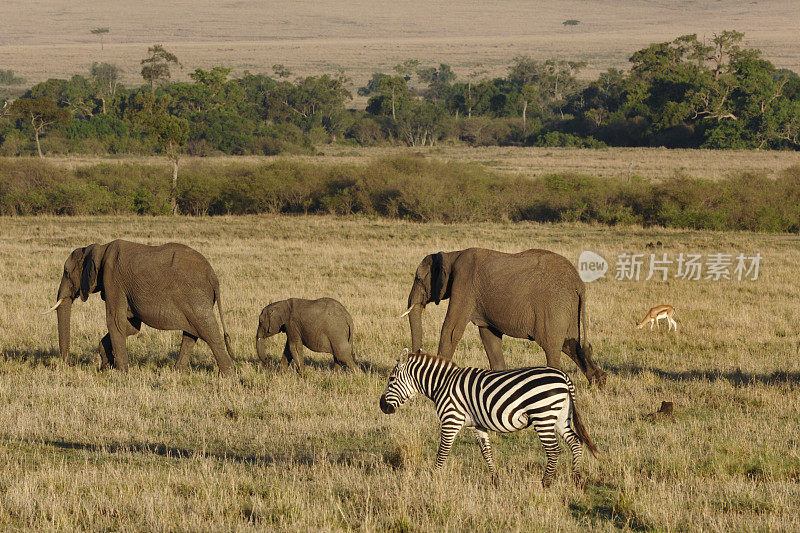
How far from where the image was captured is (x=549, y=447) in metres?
7.38

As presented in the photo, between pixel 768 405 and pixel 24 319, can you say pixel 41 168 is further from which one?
pixel 768 405

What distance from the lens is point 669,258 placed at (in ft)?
85.4

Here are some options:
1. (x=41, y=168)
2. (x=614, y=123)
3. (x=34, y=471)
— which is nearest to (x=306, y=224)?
(x=41, y=168)

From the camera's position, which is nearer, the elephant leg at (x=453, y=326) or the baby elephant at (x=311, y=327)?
the elephant leg at (x=453, y=326)

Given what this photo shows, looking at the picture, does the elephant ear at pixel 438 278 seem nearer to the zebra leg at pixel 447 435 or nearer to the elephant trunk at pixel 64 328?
the zebra leg at pixel 447 435

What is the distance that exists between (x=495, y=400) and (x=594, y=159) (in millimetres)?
60347

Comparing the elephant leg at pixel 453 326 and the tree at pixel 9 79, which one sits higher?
the elephant leg at pixel 453 326

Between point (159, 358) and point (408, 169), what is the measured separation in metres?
28.9

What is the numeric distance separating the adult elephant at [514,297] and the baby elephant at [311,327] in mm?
1683

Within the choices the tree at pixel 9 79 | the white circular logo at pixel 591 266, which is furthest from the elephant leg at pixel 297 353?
the tree at pixel 9 79

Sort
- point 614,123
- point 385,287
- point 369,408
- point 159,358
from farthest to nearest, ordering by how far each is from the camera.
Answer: point 614,123
point 385,287
point 159,358
point 369,408

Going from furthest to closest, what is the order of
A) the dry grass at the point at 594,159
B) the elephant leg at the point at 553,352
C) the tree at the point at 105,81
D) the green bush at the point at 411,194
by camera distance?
the tree at the point at 105,81, the dry grass at the point at 594,159, the green bush at the point at 411,194, the elephant leg at the point at 553,352

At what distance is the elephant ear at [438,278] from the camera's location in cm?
1128

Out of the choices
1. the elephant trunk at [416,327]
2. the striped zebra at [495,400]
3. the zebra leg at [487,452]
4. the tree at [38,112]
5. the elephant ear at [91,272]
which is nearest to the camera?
the striped zebra at [495,400]
